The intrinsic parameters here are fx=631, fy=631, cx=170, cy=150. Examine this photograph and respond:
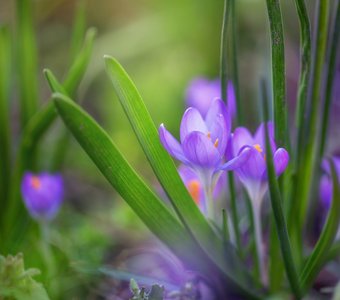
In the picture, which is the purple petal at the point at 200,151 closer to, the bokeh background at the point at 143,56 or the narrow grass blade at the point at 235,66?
the narrow grass blade at the point at 235,66

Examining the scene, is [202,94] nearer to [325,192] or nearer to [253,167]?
[325,192]

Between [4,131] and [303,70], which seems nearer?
[303,70]

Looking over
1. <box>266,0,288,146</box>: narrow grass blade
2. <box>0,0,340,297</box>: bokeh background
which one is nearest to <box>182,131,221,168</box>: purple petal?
<box>266,0,288,146</box>: narrow grass blade

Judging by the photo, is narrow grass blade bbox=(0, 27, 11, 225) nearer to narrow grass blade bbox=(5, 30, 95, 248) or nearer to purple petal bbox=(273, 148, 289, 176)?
narrow grass blade bbox=(5, 30, 95, 248)

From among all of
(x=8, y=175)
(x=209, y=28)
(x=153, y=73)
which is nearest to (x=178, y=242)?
(x=8, y=175)

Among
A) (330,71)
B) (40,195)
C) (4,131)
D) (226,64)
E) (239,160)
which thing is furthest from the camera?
(4,131)

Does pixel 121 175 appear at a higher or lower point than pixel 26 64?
lower

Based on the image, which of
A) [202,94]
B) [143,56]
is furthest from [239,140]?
[143,56]

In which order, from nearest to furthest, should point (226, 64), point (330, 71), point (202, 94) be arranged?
point (226, 64) → point (330, 71) → point (202, 94)
